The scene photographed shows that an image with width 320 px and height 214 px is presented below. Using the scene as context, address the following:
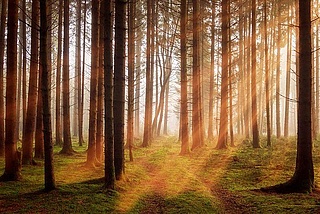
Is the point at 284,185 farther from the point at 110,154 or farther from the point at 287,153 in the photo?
the point at 287,153

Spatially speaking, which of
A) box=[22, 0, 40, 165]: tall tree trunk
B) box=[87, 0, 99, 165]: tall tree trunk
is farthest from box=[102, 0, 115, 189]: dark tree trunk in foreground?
box=[22, 0, 40, 165]: tall tree trunk

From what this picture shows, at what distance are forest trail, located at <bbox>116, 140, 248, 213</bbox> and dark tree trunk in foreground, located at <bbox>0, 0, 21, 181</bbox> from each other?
3.57 metres

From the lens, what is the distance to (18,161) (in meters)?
9.50

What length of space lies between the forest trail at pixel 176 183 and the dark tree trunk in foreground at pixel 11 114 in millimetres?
3566

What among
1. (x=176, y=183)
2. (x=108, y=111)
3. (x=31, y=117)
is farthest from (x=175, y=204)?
(x=31, y=117)

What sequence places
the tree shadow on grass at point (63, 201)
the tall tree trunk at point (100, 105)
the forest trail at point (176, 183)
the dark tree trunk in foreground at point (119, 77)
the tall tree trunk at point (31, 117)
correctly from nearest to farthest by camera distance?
the tree shadow on grass at point (63, 201) → the forest trail at point (176, 183) → the dark tree trunk in foreground at point (119, 77) → the tall tree trunk at point (31, 117) → the tall tree trunk at point (100, 105)

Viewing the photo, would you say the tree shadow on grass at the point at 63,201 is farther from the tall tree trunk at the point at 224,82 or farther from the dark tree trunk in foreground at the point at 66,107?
the tall tree trunk at the point at 224,82

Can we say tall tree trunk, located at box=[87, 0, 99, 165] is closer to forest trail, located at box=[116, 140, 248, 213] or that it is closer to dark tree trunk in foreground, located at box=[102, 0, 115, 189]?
forest trail, located at box=[116, 140, 248, 213]

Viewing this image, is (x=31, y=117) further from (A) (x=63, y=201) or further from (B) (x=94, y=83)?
(A) (x=63, y=201)

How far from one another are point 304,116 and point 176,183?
15.8 ft

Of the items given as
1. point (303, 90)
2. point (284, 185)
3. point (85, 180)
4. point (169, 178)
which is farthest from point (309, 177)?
point (85, 180)

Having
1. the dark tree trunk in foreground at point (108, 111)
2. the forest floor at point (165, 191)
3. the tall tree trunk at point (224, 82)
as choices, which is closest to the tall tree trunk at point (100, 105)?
the forest floor at point (165, 191)

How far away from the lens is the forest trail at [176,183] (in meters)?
8.04

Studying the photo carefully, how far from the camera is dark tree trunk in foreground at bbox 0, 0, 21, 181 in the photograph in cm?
927
